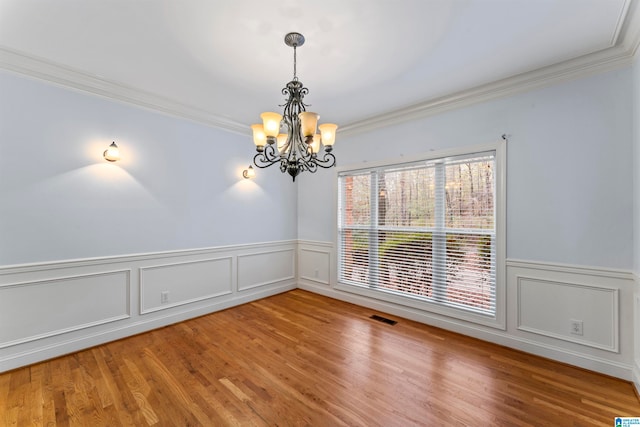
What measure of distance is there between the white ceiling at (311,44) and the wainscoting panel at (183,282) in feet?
6.75

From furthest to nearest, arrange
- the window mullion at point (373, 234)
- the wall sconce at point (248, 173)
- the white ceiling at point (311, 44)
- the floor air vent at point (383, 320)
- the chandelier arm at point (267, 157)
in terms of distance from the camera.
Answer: the wall sconce at point (248, 173)
the window mullion at point (373, 234)
the floor air vent at point (383, 320)
the chandelier arm at point (267, 157)
the white ceiling at point (311, 44)

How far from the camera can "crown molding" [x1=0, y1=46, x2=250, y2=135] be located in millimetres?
2393

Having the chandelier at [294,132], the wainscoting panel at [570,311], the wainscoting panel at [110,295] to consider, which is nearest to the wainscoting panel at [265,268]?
the wainscoting panel at [110,295]

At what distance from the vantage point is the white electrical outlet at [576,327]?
8.10ft

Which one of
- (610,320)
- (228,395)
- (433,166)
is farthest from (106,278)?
(610,320)

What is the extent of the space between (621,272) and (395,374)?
83.8 inches

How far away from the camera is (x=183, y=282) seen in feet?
11.7

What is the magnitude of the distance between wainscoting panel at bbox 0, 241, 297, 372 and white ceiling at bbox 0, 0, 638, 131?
1903mm

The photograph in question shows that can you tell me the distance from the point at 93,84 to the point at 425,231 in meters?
4.08

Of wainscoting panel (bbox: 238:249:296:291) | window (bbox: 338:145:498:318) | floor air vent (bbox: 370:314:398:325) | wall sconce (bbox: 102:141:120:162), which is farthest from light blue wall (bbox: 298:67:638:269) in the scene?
wall sconce (bbox: 102:141:120:162)

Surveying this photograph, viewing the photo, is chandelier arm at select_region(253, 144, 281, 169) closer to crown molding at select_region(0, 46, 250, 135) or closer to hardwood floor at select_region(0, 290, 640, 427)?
crown molding at select_region(0, 46, 250, 135)

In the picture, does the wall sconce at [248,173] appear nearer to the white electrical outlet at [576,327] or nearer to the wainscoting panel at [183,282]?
the wainscoting panel at [183,282]

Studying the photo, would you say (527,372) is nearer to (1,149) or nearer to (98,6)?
(98,6)

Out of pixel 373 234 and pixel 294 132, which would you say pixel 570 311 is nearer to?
pixel 373 234
